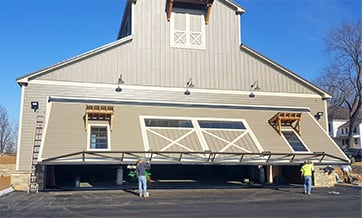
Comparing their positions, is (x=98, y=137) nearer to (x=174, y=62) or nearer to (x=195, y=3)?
(x=174, y=62)

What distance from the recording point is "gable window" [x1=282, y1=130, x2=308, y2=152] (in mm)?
16625

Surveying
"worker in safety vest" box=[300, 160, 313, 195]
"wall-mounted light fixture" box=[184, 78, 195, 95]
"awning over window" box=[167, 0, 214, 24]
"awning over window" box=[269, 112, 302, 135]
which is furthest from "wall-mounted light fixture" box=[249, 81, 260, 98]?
"worker in safety vest" box=[300, 160, 313, 195]

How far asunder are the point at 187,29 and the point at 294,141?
878 cm

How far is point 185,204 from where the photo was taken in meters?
11.7

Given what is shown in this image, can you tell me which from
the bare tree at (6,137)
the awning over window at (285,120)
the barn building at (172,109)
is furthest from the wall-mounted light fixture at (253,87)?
the bare tree at (6,137)

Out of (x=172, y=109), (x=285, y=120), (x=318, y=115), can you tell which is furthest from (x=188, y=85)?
(x=318, y=115)

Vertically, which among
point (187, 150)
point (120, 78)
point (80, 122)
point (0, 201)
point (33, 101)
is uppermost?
point (120, 78)

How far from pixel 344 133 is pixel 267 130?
52.7 meters

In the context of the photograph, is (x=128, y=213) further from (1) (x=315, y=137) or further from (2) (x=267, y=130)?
(1) (x=315, y=137)

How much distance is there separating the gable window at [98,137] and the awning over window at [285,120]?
28.1ft

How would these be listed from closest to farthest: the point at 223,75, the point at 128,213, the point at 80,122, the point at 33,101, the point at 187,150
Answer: the point at 128,213 → the point at 187,150 → the point at 80,122 → the point at 33,101 → the point at 223,75

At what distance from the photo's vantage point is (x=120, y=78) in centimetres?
1897

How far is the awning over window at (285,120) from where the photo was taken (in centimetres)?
1798

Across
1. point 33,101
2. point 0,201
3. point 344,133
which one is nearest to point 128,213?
point 0,201
